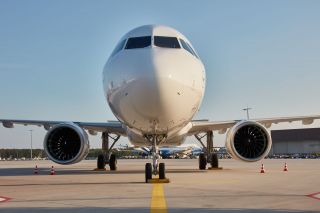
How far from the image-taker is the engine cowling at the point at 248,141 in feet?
50.9

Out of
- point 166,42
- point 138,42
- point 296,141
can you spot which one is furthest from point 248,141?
point 296,141

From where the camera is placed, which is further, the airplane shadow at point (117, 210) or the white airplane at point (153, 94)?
the white airplane at point (153, 94)

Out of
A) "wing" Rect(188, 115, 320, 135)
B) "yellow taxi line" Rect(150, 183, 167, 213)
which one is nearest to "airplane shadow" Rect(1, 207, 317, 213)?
"yellow taxi line" Rect(150, 183, 167, 213)

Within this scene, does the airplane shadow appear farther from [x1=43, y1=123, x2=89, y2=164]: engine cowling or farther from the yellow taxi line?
[x1=43, y1=123, x2=89, y2=164]: engine cowling

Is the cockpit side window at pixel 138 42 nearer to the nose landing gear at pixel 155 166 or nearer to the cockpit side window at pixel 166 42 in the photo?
the cockpit side window at pixel 166 42

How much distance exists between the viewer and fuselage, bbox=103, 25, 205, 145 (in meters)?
10.4

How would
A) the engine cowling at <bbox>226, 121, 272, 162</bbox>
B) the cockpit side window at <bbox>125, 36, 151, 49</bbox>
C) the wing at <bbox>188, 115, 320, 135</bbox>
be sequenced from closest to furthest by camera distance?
the cockpit side window at <bbox>125, 36, 151, 49</bbox> → the engine cowling at <bbox>226, 121, 272, 162</bbox> → the wing at <bbox>188, 115, 320, 135</bbox>

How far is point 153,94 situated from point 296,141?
8529cm

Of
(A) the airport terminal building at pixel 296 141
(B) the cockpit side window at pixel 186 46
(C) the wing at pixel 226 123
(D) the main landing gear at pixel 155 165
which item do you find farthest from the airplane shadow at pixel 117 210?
(A) the airport terminal building at pixel 296 141

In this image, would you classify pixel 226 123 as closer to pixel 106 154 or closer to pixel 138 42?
pixel 106 154

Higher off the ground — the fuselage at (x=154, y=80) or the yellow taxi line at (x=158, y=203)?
the fuselage at (x=154, y=80)

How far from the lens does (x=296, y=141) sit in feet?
296

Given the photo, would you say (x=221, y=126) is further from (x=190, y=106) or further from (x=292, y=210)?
(x=292, y=210)

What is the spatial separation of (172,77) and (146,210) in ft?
15.4
